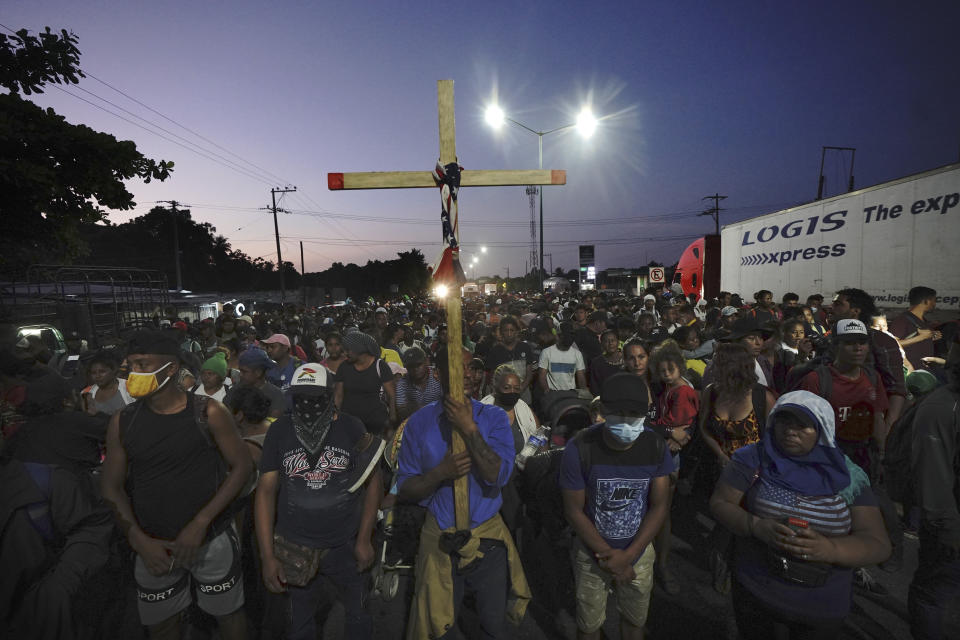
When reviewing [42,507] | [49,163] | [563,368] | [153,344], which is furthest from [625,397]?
[49,163]

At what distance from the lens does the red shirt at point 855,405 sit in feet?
13.1

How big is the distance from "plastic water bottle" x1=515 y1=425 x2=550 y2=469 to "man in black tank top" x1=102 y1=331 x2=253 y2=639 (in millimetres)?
2278

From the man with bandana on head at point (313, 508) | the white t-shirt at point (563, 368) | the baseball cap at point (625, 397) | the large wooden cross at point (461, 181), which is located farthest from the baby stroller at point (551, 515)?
the white t-shirt at point (563, 368)

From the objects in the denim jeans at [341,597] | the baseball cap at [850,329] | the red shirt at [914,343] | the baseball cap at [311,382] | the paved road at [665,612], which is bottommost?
the paved road at [665,612]

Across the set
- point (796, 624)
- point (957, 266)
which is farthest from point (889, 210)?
point (796, 624)

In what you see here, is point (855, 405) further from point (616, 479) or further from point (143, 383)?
point (143, 383)

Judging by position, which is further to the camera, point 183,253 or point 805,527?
point 183,253

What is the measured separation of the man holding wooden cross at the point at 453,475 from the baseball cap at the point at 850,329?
332 cm

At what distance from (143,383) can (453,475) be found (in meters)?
2.07

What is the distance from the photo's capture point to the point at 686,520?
4965mm

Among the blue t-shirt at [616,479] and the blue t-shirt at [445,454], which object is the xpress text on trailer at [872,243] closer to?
the blue t-shirt at [616,479]

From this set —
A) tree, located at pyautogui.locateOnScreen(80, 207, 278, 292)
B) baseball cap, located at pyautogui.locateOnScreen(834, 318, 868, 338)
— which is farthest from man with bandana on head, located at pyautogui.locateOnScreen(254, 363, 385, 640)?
tree, located at pyautogui.locateOnScreen(80, 207, 278, 292)

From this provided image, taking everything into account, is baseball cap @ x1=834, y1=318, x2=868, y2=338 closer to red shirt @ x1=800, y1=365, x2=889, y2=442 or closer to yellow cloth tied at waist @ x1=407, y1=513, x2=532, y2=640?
red shirt @ x1=800, y1=365, x2=889, y2=442

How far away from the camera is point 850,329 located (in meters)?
4.04
